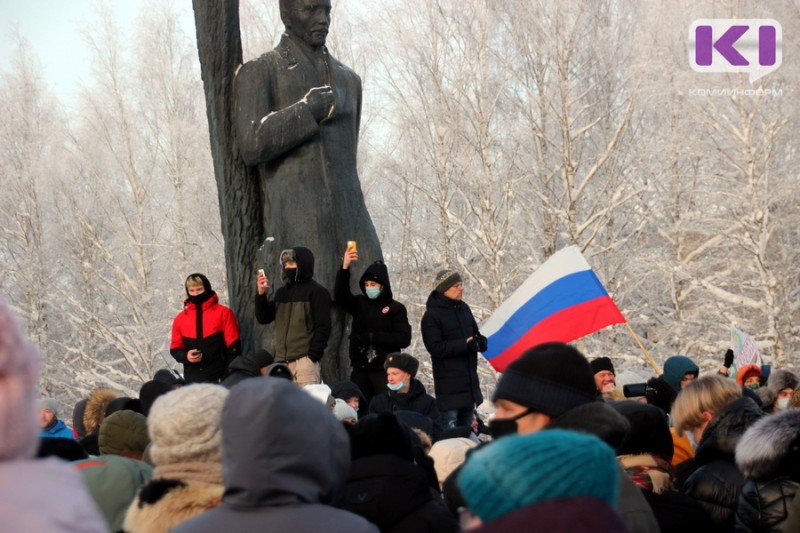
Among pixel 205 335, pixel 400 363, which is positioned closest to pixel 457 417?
pixel 400 363

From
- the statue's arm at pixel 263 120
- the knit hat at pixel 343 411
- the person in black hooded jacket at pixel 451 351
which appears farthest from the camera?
the person in black hooded jacket at pixel 451 351

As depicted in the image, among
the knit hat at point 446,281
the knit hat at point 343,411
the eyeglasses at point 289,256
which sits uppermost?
the eyeglasses at point 289,256

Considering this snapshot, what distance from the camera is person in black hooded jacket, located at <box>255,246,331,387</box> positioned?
8.02m

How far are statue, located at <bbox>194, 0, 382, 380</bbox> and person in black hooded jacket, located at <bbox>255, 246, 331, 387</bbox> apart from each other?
30cm

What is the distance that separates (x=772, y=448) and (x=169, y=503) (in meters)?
1.96

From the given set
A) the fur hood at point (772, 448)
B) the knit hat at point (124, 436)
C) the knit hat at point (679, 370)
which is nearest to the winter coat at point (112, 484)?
the knit hat at point (124, 436)

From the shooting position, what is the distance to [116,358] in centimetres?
2923

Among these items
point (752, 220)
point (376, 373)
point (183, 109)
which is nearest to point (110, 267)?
point (183, 109)

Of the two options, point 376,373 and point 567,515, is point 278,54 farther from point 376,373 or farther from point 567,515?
point 567,515

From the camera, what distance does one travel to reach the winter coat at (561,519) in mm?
1910

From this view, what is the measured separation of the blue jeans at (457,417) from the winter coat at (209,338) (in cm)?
149

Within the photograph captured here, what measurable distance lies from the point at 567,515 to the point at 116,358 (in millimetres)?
28227

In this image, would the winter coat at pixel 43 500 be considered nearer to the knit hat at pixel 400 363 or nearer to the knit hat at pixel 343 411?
the knit hat at pixel 343 411

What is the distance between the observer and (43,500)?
1.92m
